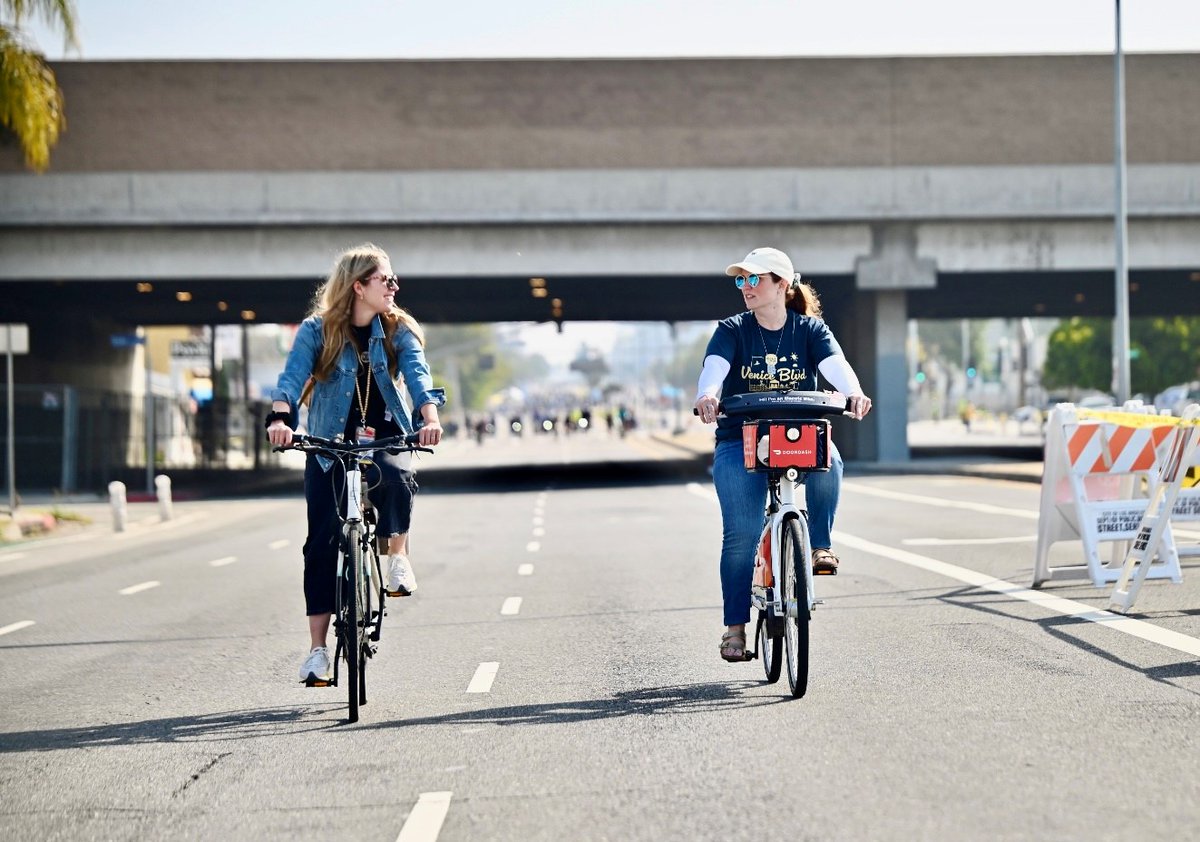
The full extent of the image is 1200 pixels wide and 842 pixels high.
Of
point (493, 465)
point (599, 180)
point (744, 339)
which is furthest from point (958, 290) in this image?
point (744, 339)

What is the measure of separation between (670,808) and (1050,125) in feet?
109

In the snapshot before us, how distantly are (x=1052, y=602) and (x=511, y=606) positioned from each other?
3.73 metres

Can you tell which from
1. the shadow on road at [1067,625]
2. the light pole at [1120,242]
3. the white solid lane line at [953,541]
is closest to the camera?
the shadow on road at [1067,625]

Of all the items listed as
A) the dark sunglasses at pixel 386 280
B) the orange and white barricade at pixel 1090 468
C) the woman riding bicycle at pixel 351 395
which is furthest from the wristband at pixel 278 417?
the orange and white barricade at pixel 1090 468

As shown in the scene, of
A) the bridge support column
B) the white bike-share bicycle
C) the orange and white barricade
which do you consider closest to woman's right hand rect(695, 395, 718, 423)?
the white bike-share bicycle

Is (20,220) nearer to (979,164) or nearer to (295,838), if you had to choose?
(979,164)

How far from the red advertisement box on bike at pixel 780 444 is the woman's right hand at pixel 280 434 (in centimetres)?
199

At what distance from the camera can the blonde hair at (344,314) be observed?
23.3 ft

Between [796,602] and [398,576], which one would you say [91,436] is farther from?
[796,602]

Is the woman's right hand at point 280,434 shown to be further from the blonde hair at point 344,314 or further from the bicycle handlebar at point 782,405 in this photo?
the bicycle handlebar at point 782,405

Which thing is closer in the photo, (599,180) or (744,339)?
(744,339)

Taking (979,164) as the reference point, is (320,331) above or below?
below

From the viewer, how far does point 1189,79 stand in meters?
36.0

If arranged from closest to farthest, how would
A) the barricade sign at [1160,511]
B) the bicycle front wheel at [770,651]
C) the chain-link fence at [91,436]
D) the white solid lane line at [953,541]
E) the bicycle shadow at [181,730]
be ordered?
the bicycle shadow at [181,730]
the bicycle front wheel at [770,651]
the barricade sign at [1160,511]
the white solid lane line at [953,541]
the chain-link fence at [91,436]
